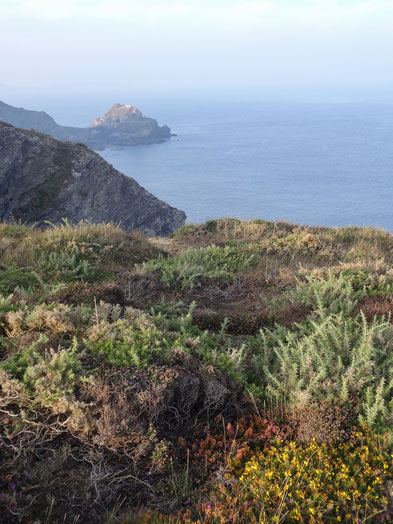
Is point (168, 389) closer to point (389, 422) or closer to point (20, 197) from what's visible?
point (389, 422)

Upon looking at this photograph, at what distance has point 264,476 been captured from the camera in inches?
141

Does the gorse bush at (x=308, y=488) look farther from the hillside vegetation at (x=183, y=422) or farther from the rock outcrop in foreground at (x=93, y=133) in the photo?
the rock outcrop in foreground at (x=93, y=133)

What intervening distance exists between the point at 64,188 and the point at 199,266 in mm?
42866

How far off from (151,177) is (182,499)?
381 feet

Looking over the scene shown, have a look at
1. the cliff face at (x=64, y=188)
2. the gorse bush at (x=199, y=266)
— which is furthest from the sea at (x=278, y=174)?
the gorse bush at (x=199, y=266)

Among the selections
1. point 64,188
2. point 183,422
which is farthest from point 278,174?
point 183,422

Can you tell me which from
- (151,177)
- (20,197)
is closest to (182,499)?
(20,197)

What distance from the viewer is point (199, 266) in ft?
32.3

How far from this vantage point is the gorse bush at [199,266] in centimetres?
930

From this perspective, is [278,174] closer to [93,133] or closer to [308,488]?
[308,488]

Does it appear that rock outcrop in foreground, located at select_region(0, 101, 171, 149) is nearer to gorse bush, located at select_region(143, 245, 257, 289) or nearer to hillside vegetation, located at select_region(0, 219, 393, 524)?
gorse bush, located at select_region(143, 245, 257, 289)

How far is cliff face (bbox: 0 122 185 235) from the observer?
46469mm

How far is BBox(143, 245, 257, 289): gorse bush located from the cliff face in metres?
35.0

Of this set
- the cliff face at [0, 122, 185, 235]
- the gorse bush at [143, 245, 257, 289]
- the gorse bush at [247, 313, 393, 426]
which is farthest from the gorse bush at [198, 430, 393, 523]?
the cliff face at [0, 122, 185, 235]
